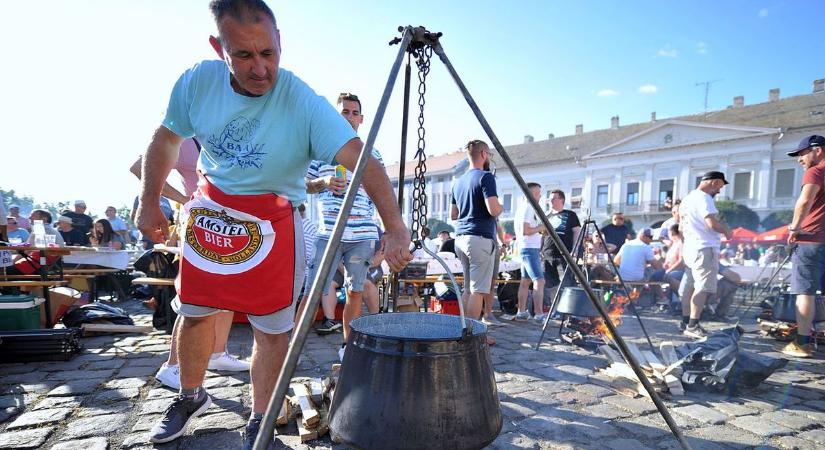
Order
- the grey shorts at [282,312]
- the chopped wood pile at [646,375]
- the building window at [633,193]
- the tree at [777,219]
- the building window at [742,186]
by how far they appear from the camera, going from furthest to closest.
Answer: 1. the building window at [633,193]
2. the building window at [742,186]
3. the tree at [777,219]
4. the chopped wood pile at [646,375]
5. the grey shorts at [282,312]

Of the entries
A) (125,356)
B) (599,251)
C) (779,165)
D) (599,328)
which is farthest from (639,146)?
(125,356)

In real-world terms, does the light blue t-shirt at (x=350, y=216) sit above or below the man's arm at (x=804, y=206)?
below

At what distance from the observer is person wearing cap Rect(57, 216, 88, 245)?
27.4ft

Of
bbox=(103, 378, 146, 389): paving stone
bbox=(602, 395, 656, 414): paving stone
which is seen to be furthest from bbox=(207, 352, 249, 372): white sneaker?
bbox=(602, 395, 656, 414): paving stone

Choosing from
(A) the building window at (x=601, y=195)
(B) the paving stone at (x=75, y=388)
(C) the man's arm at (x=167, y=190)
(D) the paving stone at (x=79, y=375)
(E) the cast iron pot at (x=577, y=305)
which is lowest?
(D) the paving stone at (x=79, y=375)

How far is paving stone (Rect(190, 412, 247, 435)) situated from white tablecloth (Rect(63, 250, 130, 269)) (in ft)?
19.2

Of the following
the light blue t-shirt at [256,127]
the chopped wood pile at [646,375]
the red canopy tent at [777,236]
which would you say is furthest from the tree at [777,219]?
the light blue t-shirt at [256,127]

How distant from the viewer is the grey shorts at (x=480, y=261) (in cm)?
426

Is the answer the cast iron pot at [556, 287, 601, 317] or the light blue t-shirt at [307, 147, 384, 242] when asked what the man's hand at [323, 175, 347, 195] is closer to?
the light blue t-shirt at [307, 147, 384, 242]

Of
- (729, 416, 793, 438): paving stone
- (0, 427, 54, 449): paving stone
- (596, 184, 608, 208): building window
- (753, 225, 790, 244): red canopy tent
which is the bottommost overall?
(0, 427, 54, 449): paving stone

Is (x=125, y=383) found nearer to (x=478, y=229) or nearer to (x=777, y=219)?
(x=478, y=229)

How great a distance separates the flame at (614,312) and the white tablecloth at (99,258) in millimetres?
Result: 7405

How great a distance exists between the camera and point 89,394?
283 cm

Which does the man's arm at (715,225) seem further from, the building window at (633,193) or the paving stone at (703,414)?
the building window at (633,193)
